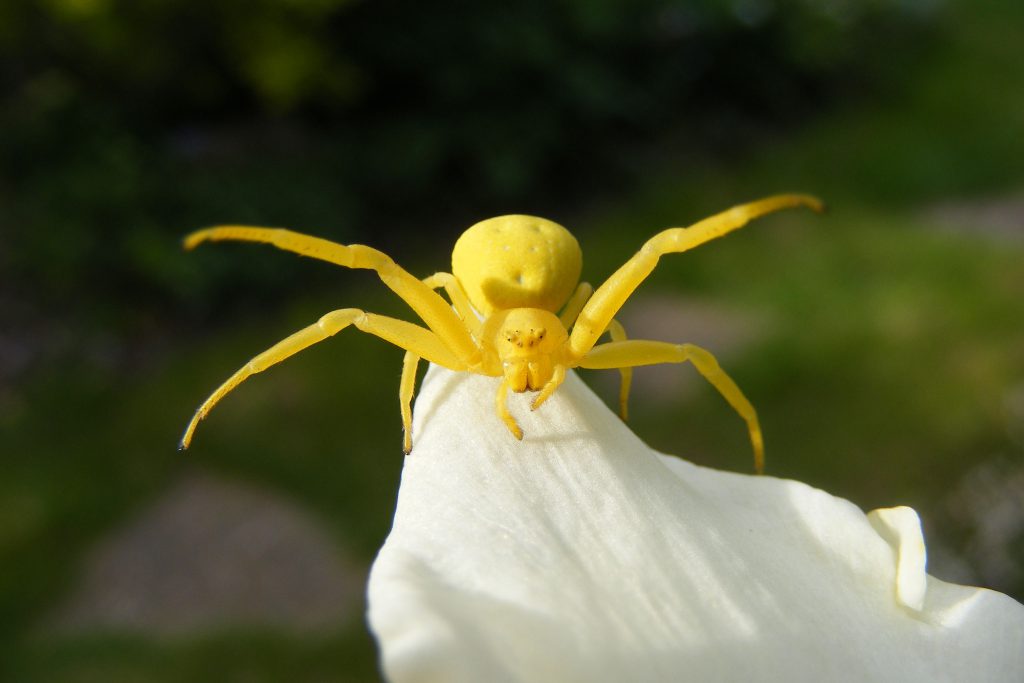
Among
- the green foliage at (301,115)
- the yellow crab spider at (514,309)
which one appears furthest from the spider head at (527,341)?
the green foliage at (301,115)

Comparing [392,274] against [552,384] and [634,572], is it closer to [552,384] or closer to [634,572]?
[552,384]

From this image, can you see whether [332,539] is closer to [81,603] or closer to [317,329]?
[81,603]

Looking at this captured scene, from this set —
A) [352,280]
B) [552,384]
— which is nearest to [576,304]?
[552,384]

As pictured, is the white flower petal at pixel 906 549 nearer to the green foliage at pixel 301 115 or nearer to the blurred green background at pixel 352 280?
the blurred green background at pixel 352 280

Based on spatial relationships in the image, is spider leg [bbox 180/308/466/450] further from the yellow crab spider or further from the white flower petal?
the white flower petal

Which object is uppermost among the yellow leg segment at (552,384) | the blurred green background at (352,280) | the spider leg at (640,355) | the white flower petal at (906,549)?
the blurred green background at (352,280)

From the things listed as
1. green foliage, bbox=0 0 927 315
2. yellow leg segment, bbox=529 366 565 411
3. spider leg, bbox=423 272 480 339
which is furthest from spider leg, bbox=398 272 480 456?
green foliage, bbox=0 0 927 315

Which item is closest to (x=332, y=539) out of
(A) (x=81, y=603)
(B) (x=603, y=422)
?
(A) (x=81, y=603)
